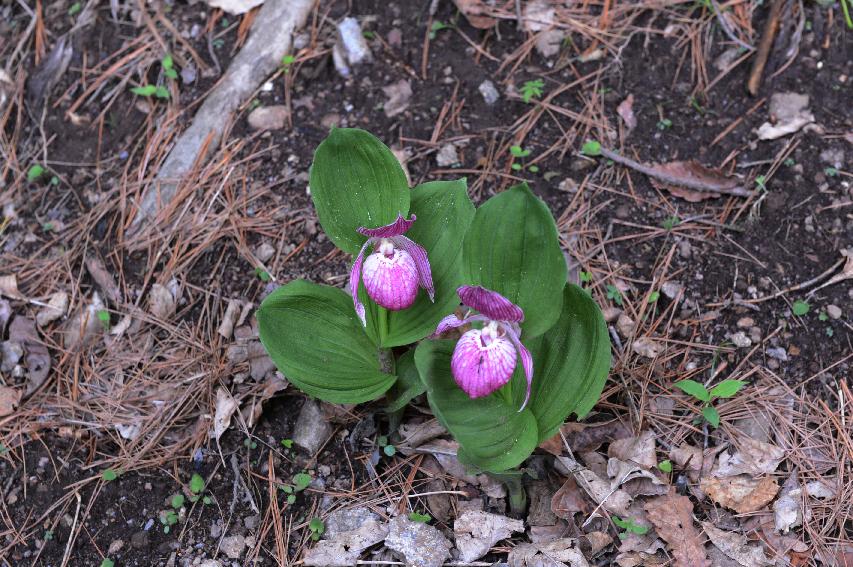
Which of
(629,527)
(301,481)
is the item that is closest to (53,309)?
(301,481)

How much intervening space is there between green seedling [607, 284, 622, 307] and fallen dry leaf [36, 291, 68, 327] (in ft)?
6.95

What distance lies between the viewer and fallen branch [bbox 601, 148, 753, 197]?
2.85m

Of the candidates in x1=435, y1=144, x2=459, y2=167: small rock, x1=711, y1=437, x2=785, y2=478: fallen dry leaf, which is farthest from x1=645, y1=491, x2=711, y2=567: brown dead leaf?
x1=435, y1=144, x2=459, y2=167: small rock

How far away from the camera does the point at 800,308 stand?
257 cm

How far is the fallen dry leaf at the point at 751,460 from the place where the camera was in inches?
90.1

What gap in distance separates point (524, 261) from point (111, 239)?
1950mm

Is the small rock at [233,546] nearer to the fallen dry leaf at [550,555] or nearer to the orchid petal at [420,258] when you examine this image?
the fallen dry leaf at [550,555]

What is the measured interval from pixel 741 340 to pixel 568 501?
2.80ft

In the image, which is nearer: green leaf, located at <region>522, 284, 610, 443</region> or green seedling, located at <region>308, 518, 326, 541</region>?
green leaf, located at <region>522, 284, 610, 443</region>

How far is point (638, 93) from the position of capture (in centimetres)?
313

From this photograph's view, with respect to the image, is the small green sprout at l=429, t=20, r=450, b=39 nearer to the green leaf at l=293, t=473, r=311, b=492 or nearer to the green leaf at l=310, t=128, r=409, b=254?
the green leaf at l=310, t=128, r=409, b=254

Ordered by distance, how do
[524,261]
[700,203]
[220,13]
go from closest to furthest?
[524,261], [700,203], [220,13]

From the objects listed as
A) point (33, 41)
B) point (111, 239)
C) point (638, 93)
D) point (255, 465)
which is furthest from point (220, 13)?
point (255, 465)

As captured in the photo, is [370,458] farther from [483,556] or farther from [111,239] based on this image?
[111,239]
